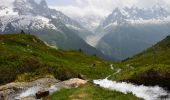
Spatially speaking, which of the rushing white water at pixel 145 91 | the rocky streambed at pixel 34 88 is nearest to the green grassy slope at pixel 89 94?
the rocky streambed at pixel 34 88

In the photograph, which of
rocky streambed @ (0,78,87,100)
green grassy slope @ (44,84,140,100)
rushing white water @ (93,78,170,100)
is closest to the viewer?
green grassy slope @ (44,84,140,100)

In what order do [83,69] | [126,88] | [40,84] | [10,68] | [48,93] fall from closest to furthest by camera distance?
[48,93], [126,88], [40,84], [10,68], [83,69]

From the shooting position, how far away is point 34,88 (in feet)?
152

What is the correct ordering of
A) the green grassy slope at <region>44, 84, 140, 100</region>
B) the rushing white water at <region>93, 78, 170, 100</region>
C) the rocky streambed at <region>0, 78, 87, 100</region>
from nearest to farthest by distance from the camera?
the green grassy slope at <region>44, 84, 140, 100</region>, the rushing white water at <region>93, 78, 170, 100</region>, the rocky streambed at <region>0, 78, 87, 100</region>

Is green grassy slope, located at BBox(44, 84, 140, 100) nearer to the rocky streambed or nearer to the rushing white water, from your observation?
the rocky streambed

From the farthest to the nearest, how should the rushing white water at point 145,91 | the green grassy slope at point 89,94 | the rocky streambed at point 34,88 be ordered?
the rocky streambed at point 34,88 < the rushing white water at point 145,91 < the green grassy slope at point 89,94

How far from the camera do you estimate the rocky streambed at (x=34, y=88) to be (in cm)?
4244

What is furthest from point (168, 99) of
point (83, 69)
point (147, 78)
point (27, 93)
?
point (83, 69)

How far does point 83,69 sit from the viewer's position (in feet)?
264

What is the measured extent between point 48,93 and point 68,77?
10.1 metres

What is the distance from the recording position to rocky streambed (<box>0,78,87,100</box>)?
42438mm

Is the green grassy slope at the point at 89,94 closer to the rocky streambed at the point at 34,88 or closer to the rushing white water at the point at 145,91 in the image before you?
the rocky streambed at the point at 34,88

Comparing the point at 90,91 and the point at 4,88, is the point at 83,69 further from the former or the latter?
the point at 90,91

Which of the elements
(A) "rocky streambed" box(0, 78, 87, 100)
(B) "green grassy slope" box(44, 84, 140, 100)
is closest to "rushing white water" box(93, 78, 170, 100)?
(B) "green grassy slope" box(44, 84, 140, 100)
